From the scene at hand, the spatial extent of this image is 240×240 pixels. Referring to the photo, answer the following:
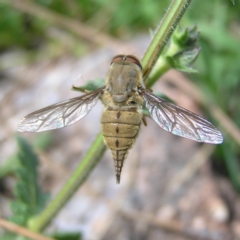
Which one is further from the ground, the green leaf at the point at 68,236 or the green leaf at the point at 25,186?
the green leaf at the point at 25,186

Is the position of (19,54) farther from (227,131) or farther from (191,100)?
(227,131)

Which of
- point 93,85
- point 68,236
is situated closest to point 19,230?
point 68,236

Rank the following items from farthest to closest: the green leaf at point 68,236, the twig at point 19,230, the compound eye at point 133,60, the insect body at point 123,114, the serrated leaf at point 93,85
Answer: the green leaf at point 68,236, the twig at point 19,230, the serrated leaf at point 93,85, the compound eye at point 133,60, the insect body at point 123,114

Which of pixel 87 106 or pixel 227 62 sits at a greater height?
pixel 227 62

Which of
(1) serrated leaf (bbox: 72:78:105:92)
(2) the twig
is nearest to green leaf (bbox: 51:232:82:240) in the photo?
(2) the twig

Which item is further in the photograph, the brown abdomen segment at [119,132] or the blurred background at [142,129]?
the blurred background at [142,129]

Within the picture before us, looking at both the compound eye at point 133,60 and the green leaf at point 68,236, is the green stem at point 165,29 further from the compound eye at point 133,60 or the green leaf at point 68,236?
the green leaf at point 68,236

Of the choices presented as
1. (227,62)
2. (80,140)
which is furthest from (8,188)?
(227,62)

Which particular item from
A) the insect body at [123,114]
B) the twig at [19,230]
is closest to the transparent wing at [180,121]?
the insect body at [123,114]
